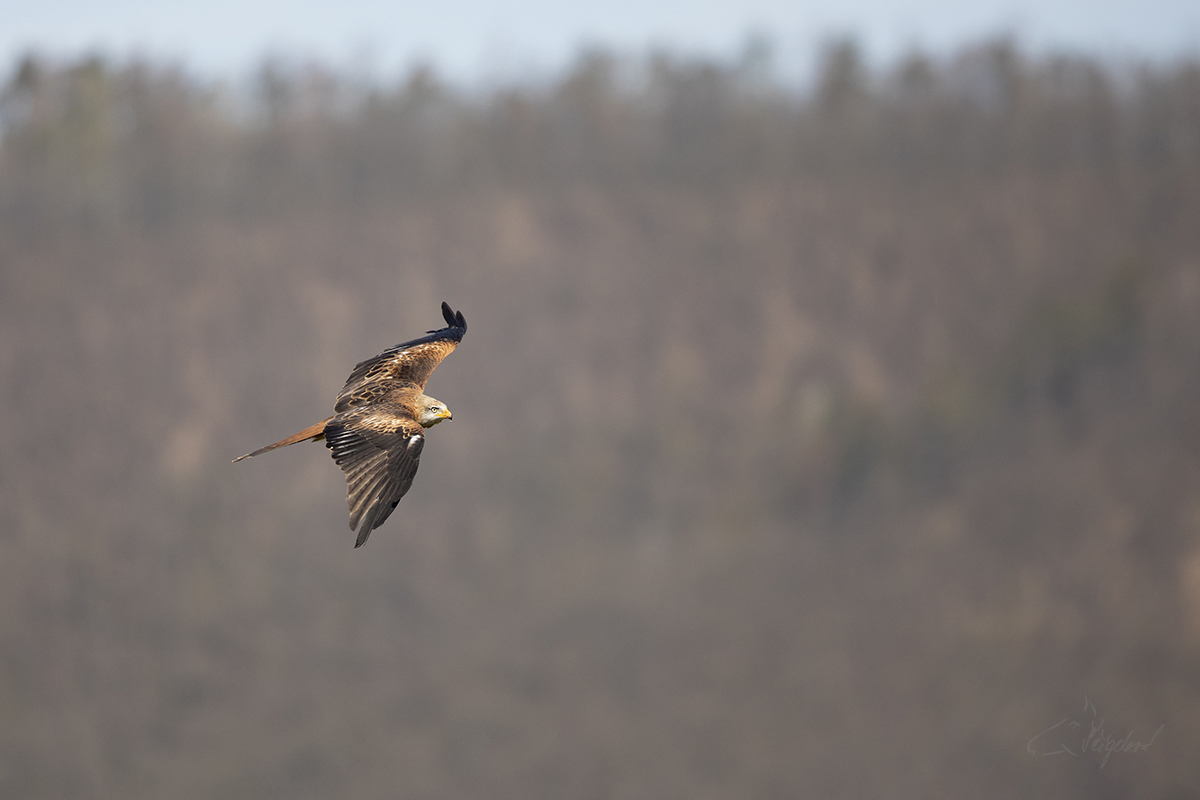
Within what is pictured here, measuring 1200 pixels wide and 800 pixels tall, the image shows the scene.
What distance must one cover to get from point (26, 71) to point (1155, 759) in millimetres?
69838

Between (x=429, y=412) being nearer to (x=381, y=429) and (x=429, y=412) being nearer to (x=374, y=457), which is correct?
(x=381, y=429)

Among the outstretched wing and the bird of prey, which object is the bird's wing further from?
the outstretched wing

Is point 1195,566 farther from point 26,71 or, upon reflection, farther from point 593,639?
point 26,71

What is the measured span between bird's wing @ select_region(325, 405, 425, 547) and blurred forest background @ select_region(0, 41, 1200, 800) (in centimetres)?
4085

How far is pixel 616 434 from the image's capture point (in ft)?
234

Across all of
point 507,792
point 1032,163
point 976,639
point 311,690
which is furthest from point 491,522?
Result: point 1032,163

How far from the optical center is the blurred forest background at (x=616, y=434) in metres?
54.5

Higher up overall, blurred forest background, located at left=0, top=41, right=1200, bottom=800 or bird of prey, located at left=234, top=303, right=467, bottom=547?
blurred forest background, located at left=0, top=41, right=1200, bottom=800

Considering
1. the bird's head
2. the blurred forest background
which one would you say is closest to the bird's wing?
the bird's head

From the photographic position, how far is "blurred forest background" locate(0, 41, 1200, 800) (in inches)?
2146

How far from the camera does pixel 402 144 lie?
84938 mm

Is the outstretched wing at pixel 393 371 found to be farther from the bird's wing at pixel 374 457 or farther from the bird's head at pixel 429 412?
the bird's wing at pixel 374 457

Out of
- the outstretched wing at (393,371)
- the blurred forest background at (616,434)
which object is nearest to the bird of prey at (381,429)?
the outstretched wing at (393,371)

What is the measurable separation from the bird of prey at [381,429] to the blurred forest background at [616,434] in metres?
39.1
